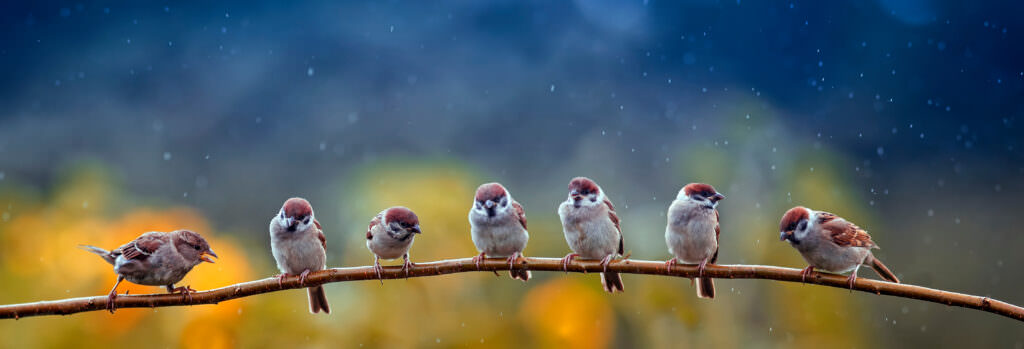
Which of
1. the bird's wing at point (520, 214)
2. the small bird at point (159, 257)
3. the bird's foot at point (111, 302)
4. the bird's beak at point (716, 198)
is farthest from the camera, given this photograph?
the bird's wing at point (520, 214)

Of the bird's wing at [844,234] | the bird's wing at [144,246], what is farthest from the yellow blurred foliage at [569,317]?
the bird's wing at [144,246]

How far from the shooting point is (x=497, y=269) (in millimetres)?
2422

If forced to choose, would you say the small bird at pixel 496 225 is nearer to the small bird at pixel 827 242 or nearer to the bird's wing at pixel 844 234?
the small bird at pixel 827 242

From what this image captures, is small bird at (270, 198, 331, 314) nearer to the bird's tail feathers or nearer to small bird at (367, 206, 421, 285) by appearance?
small bird at (367, 206, 421, 285)

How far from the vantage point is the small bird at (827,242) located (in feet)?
9.43

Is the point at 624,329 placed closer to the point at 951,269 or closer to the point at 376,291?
the point at 376,291

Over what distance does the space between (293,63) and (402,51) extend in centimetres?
242

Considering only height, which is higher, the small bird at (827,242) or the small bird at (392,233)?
the small bird at (392,233)

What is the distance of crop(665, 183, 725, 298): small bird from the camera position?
320 cm

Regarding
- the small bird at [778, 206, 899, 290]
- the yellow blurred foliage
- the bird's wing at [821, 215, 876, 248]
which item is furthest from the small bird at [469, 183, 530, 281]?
the yellow blurred foliage

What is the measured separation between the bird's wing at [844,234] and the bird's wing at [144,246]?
2.35m

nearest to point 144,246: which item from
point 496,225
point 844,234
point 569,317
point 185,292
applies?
point 185,292

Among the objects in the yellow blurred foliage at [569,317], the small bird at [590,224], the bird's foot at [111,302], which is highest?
the small bird at [590,224]

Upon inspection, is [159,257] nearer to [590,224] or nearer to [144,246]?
[144,246]
